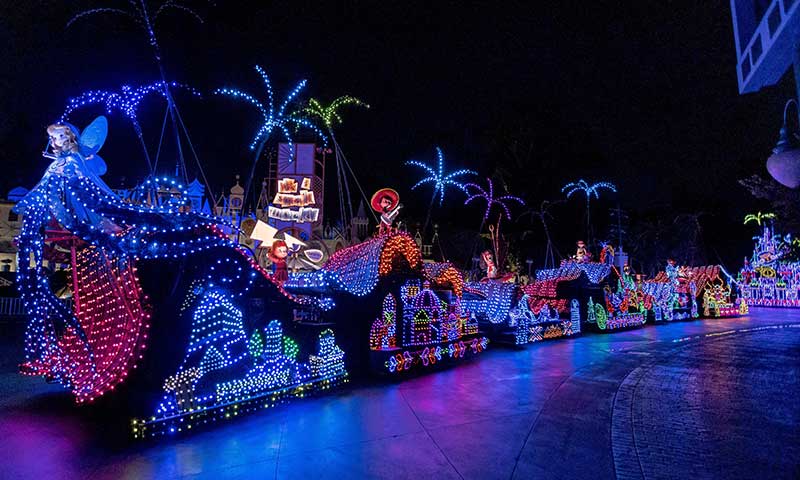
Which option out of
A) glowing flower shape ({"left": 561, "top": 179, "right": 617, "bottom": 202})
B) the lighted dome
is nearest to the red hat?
the lighted dome

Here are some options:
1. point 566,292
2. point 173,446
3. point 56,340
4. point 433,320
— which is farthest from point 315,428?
point 566,292

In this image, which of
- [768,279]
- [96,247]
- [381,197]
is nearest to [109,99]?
[96,247]

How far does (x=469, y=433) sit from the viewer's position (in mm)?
5645

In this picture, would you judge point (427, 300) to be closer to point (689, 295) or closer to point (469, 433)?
point (469, 433)

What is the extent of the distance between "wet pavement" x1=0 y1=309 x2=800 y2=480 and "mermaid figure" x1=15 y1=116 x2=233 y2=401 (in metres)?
0.79

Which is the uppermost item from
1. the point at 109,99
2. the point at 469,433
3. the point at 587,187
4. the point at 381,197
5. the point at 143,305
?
the point at 587,187

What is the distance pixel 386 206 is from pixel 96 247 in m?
5.31

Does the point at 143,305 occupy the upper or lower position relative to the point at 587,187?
lower

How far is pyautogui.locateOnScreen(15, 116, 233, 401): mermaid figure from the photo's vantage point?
544 cm

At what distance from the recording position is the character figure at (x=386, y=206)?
9.53 m

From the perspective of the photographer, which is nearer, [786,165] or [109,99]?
[786,165]

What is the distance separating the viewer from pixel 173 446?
16.8ft

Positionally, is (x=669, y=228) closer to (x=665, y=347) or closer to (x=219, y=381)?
(x=665, y=347)

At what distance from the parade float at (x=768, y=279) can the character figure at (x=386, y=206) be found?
35.3 metres
